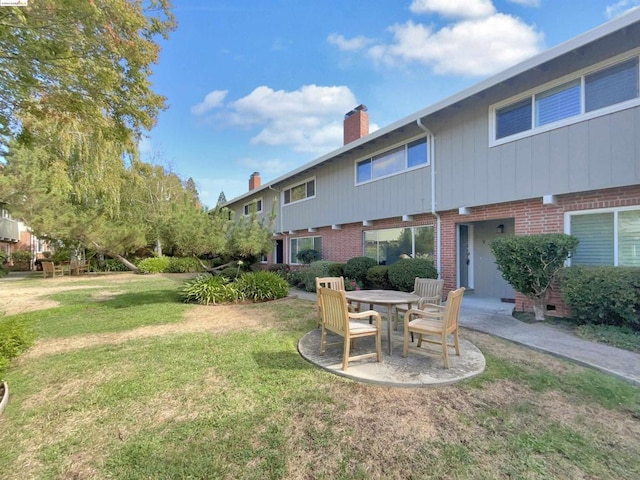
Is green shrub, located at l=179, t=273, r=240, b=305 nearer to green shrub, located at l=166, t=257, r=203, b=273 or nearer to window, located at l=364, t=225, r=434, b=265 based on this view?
window, located at l=364, t=225, r=434, b=265

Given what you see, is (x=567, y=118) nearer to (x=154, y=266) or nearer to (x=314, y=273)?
(x=314, y=273)

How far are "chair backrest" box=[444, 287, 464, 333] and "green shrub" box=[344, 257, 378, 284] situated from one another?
646cm

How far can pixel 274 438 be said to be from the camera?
8.54 feet

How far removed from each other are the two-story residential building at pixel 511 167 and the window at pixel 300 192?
7.86 feet

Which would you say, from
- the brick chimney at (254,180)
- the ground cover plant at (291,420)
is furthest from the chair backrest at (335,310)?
the brick chimney at (254,180)

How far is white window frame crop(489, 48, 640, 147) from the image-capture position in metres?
5.57

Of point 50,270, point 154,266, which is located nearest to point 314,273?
point 154,266

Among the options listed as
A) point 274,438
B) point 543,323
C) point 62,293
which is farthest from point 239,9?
point 62,293

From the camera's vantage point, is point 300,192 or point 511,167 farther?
point 300,192

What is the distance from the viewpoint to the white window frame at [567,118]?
5.57 m

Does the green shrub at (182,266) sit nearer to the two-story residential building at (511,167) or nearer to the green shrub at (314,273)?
the green shrub at (314,273)

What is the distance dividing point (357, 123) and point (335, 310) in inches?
407

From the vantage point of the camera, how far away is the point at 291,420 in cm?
286

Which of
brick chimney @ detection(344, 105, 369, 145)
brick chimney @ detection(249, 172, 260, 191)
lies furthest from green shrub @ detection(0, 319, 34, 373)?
brick chimney @ detection(249, 172, 260, 191)
